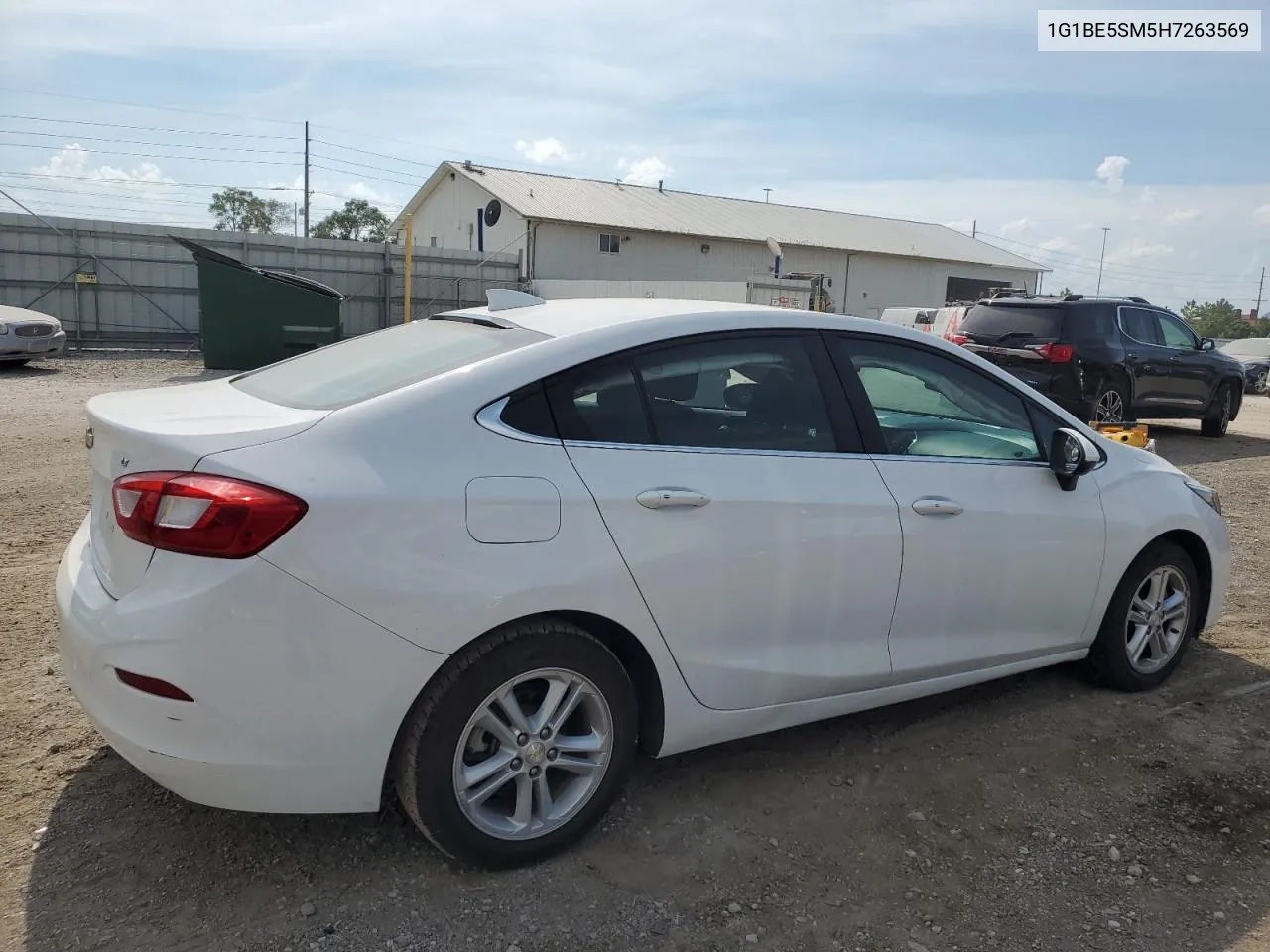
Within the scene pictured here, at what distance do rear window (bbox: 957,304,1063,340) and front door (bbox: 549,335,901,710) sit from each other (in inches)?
→ 337

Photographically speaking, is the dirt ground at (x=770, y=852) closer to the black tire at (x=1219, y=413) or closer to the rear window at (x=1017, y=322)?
the rear window at (x=1017, y=322)

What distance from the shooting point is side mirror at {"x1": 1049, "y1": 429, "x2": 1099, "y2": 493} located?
3643 millimetres

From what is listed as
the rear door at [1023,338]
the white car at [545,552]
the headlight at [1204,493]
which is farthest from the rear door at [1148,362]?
the white car at [545,552]

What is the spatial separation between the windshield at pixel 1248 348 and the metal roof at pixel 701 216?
50.9 ft

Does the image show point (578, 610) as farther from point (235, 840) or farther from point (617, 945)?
point (235, 840)

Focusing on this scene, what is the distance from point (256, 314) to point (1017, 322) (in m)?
11.2

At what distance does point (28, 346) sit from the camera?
1491cm

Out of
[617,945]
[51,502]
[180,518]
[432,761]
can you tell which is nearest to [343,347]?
[180,518]

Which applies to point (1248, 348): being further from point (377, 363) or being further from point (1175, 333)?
point (377, 363)

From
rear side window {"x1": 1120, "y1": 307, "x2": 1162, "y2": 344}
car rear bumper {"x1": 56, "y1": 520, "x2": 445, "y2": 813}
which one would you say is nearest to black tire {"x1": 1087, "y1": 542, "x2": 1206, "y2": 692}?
car rear bumper {"x1": 56, "y1": 520, "x2": 445, "y2": 813}

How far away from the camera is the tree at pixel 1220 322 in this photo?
56.8 meters

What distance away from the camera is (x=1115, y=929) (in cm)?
262

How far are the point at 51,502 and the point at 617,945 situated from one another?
5.47 meters

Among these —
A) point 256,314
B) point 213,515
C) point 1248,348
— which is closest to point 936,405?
point 213,515
